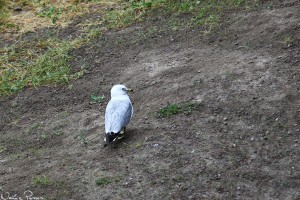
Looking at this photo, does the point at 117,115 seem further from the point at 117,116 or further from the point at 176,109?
the point at 176,109

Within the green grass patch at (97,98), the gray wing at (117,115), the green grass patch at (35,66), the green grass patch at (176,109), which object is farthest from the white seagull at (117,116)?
the green grass patch at (35,66)

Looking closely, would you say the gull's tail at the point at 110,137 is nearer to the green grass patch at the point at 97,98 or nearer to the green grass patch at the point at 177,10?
the green grass patch at the point at 97,98

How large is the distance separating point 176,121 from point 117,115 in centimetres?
60

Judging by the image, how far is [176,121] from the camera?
219 inches

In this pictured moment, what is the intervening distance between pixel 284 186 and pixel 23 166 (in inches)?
93.4

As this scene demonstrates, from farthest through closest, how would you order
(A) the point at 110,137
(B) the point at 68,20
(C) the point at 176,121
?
(B) the point at 68,20
(C) the point at 176,121
(A) the point at 110,137

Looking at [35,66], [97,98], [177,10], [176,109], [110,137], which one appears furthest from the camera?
[177,10]

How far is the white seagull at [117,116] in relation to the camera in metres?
5.18

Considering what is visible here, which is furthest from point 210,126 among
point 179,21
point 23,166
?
point 179,21

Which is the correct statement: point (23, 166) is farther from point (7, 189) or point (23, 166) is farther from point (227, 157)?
point (227, 157)

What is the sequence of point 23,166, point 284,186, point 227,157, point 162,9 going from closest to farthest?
point 284,186, point 227,157, point 23,166, point 162,9

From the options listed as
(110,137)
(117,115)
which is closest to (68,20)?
(117,115)

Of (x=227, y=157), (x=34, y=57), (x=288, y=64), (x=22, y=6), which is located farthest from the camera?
(x=22, y=6)

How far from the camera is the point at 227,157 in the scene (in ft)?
16.0
